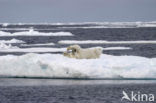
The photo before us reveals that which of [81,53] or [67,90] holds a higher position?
[81,53]

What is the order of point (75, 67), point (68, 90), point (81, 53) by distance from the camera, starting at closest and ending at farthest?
point (68, 90) < point (75, 67) < point (81, 53)

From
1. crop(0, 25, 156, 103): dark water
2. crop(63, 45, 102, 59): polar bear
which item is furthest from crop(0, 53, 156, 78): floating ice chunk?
A: crop(63, 45, 102, 59): polar bear

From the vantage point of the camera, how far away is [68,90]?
20.9 meters

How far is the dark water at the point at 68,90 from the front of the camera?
1933 cm

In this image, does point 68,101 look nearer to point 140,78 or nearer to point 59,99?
point 59,99

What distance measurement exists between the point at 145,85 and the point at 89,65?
86.8 inches

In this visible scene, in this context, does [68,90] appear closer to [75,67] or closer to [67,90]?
[67,90]

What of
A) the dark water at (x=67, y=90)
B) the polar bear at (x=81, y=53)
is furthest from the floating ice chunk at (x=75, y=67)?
the polar bear at (x=81, y=53)

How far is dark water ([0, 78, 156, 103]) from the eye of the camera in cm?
1933

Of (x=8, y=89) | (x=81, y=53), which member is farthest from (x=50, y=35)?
(x=8, y=89)

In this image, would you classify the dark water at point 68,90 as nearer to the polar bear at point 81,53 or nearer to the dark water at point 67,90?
the dark water at point 67,90

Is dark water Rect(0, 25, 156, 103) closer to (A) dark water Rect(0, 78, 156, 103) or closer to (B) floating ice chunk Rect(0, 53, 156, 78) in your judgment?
(A) dark water Rect(0, 78, 156, 103)

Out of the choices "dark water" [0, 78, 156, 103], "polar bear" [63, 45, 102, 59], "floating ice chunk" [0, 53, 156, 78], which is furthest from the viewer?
"polar bear" [63, 45, 102, 59]

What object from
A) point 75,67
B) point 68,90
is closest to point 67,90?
point 68,90
